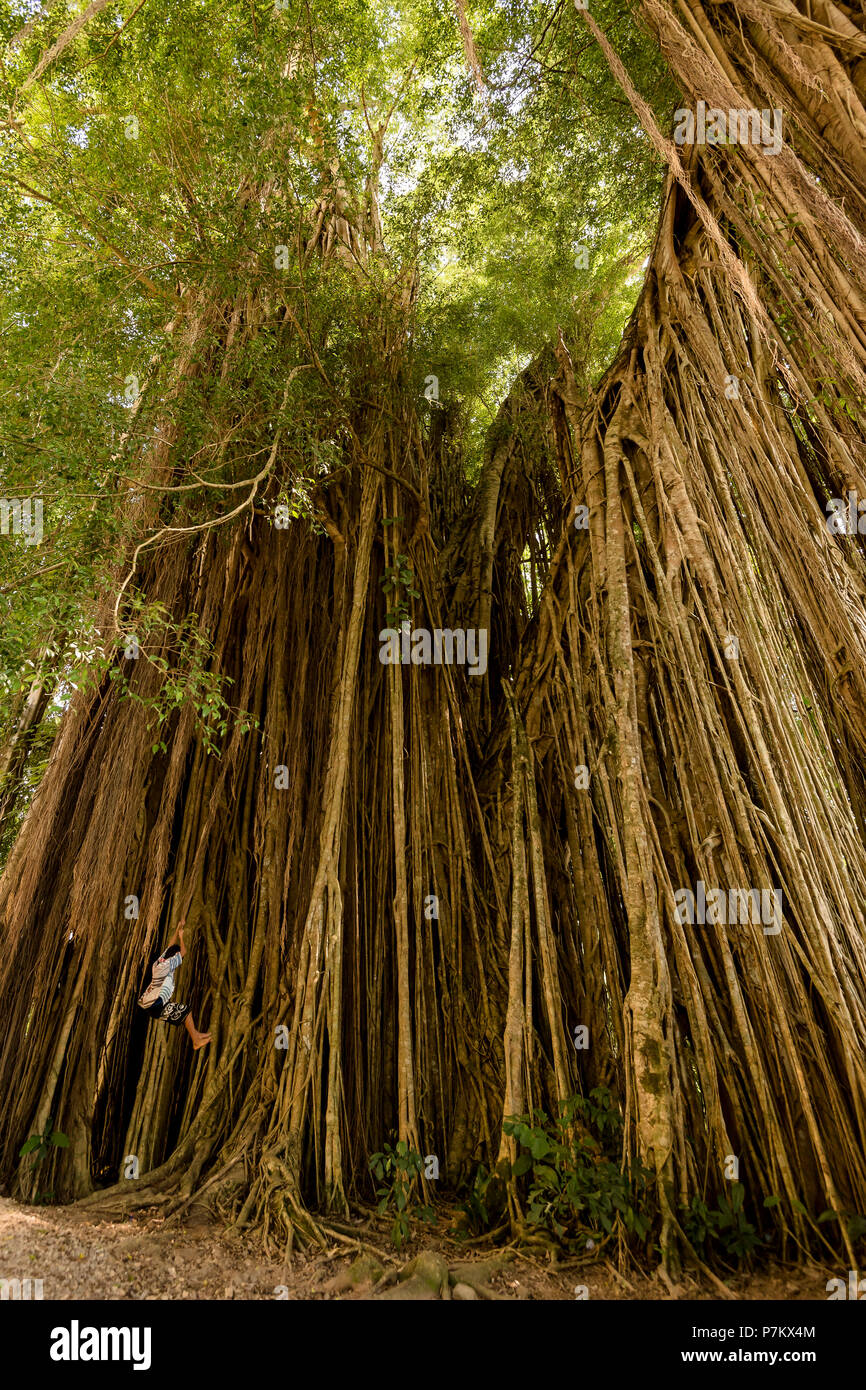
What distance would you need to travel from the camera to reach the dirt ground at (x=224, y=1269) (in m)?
1.91

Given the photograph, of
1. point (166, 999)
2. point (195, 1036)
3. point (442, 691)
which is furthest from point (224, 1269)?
point (442, 691)

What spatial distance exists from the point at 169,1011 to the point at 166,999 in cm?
5

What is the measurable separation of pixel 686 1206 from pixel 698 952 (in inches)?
31.7

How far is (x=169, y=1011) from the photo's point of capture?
2990 mm

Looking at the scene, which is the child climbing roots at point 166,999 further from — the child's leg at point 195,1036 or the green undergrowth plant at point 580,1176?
the green undergrowth plant at point 580,1176

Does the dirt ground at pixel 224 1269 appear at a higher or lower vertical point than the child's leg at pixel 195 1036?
lower

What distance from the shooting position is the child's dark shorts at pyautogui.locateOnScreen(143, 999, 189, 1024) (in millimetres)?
2979

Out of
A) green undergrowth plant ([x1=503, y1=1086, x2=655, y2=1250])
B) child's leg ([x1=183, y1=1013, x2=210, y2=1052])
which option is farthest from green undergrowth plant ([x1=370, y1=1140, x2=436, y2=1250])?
child's leg ([x1=183, y1=1013, x2=210, y2=1052])

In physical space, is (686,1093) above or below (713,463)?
below

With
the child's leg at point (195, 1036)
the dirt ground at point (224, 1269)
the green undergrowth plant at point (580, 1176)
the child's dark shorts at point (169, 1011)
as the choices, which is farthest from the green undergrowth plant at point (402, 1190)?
the child's dark shorts at point (169, 1011)

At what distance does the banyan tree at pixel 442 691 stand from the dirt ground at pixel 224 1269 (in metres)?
0.17

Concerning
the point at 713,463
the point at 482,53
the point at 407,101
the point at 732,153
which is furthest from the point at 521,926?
the point at 407,101

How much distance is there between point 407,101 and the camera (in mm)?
5309
